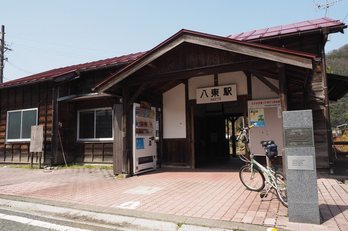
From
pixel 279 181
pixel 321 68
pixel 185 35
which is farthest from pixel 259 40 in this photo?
pixel 279 181

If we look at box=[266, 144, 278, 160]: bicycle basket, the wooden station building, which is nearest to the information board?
the wooden station building

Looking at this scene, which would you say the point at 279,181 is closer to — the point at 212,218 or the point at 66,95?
the point at 212,218

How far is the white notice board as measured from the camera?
7949 mm

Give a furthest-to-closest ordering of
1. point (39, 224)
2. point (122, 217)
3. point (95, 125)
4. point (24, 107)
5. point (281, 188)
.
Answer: point (24, 107) → point (95, 125) → point (281, 188) → point (122, 217) → point (39, 224)

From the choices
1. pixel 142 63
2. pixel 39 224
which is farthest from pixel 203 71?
pixel 39 224

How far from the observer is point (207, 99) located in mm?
8922

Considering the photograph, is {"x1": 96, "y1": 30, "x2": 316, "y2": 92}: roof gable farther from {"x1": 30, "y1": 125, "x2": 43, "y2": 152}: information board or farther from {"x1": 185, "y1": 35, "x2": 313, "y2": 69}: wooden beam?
{"x1": 30, "y1": 125, "x2": 43, "y2": 152}: information board

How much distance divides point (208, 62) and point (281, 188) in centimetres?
380

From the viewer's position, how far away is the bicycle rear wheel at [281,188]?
4.16 meters

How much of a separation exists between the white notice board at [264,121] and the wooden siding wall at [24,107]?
854 centimetres

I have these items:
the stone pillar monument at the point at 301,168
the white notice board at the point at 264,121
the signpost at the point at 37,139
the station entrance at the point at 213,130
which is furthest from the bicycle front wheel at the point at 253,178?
the signpost at the point at 37,139

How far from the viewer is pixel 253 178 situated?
207 inches

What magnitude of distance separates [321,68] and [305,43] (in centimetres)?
92

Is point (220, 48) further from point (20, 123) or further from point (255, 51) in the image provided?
point (20, 123)
